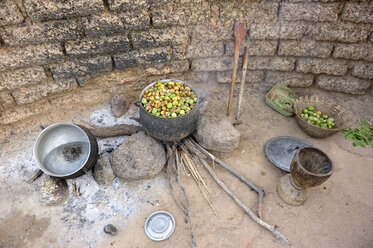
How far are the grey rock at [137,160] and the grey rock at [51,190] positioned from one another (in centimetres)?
71

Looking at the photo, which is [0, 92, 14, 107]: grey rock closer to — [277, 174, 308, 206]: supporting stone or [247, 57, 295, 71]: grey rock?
[247, 57, 295, 71]: grey rock

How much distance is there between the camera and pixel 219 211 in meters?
3.15

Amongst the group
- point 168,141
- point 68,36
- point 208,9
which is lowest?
point 168,141

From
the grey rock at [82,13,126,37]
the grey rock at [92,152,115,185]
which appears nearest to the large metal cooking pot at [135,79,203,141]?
the grey rock at [92,152,115,185]

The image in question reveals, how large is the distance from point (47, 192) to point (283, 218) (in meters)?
2.98

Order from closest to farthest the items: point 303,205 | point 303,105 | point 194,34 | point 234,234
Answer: point 234,234 < point 303,205 < point 194,34 < point 303,105

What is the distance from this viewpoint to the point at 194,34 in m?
3.87

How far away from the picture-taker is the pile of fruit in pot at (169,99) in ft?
10.6

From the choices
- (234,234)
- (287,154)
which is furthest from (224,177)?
(287,154)

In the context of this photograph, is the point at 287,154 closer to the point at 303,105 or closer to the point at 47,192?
the point at 303,105

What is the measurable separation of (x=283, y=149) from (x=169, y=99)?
1.89 meters

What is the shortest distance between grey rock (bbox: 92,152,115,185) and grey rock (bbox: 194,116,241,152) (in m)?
1.31

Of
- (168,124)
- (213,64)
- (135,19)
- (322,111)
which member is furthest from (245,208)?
(135,19)

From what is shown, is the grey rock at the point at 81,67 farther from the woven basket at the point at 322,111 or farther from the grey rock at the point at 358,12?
the grey rock at the point at 358,12
